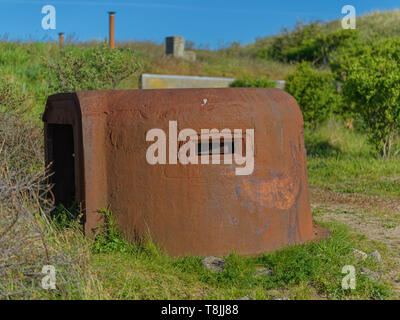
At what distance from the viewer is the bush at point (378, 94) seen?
923 cm

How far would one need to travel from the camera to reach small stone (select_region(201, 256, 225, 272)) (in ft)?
13.0

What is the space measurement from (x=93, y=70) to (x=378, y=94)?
5.30m

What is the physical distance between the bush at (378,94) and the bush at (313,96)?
8.09ft

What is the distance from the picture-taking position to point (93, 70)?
8.70 metres

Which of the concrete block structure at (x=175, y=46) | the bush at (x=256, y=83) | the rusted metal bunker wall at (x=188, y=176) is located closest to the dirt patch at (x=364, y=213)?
the rusted metal bunker wall at (x=188, y=176)

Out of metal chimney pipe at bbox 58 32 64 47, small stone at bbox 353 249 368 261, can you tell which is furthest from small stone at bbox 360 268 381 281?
metal chimney pipe at bbox 58 32 64 47

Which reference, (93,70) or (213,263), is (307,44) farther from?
(213,263)

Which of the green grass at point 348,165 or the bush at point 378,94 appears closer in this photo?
the green grass at point 348,165

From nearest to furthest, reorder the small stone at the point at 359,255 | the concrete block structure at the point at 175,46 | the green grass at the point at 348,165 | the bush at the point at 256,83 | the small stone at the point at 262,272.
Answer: the small stone at the point at 262,272, the small stone at the point at 359,255, the green grass at the point at 348,165, the bush at the point at 256,83, the concrete block structure at the point at 175,46

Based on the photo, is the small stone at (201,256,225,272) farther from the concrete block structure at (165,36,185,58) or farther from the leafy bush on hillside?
the leafy bush on hillside

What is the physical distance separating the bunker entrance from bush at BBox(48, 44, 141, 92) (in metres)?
3.05

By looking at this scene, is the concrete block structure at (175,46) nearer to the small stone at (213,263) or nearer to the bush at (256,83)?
the bush at (256,83)
